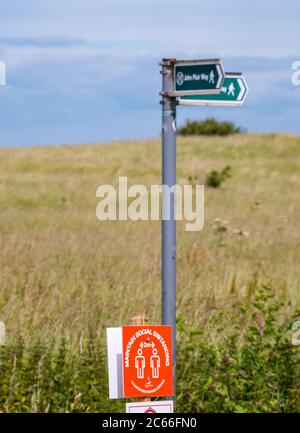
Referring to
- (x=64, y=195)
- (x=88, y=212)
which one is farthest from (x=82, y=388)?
(x=64, y=195)

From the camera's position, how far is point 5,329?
725cm

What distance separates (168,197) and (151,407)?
118 cm

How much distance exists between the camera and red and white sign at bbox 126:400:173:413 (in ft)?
12.9

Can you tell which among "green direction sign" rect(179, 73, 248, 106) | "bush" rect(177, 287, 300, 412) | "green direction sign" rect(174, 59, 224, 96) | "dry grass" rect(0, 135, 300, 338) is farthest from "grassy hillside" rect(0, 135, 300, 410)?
"green direction sign" rect(174, 59, 224, 96)

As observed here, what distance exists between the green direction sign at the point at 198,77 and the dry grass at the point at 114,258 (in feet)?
10.6

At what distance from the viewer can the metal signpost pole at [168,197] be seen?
15.0ft

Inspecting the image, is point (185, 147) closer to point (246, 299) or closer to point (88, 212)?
point (88, 212)

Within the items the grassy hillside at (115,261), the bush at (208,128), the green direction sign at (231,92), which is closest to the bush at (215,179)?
the grassy hillside at (115,261)

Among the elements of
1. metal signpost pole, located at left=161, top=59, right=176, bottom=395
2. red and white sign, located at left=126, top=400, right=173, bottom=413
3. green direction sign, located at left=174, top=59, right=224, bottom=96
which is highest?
green direction sign, located at left=174, top=59, right=224, bottom=96

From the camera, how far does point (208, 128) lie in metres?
59.6

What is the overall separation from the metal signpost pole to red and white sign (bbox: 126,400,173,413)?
624 mm

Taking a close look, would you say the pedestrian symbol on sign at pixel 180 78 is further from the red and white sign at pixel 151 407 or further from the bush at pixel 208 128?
the bush at pixel 208 128

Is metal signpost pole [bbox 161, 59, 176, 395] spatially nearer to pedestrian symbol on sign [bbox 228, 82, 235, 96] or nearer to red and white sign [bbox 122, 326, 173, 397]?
pedestrian symbol on sign [bbox 228, 82, 235, 96]

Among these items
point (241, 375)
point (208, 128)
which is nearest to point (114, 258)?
point (241, 375)
